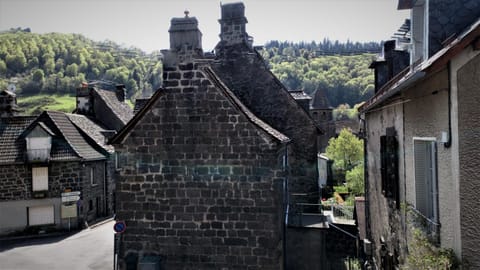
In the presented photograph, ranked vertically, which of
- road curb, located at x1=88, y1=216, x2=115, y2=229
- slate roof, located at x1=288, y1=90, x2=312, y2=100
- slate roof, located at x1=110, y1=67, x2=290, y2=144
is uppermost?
slate roof, located at x1=288, y1=90, x2=312, y2=100

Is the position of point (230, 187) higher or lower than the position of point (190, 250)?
higher

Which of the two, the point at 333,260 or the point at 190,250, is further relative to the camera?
the point at 333,260

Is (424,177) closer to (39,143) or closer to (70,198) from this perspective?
(70,198)

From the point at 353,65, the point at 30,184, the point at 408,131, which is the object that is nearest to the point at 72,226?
the point at 30,184

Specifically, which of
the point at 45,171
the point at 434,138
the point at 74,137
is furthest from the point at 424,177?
the point at 74,137

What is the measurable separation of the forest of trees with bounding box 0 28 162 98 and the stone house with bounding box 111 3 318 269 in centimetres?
10059

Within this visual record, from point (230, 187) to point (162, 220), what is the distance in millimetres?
1959

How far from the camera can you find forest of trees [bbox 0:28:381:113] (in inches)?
4341

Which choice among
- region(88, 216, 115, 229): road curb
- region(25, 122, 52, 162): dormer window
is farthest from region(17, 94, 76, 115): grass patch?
region(25, 122, 52, 162): dormer window

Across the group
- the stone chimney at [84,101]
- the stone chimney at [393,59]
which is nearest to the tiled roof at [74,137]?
the stone chimney at [84,101]

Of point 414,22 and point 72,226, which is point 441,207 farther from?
point 72,226

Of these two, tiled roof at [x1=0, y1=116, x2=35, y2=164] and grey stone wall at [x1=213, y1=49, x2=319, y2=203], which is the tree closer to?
tiled roof at [x1=0, y1=116, x2=35, y2=164]

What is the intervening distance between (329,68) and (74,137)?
14597cm

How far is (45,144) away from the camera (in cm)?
2386
